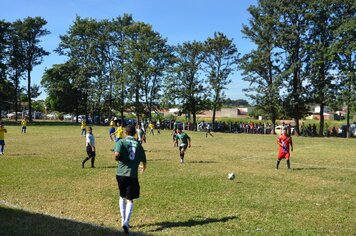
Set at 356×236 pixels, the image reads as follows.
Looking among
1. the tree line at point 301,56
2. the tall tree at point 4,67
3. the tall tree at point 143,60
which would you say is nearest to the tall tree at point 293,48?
the tree line at point 301,56

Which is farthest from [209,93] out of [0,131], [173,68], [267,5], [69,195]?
[69,195]

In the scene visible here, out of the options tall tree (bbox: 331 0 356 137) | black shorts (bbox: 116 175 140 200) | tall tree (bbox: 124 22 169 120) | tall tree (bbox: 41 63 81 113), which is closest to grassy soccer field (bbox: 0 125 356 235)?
black shorts (bbox: 116 175 140 200)

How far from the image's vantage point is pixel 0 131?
→ 20.3m

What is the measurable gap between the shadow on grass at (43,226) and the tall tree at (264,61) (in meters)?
42.6

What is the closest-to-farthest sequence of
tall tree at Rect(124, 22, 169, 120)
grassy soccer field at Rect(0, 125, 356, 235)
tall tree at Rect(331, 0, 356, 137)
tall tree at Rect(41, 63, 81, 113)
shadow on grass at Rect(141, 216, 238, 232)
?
grassy soccer field at Rect(0, 125, 356, 235) → shadow on grass at Rect(141, 216, 238, 232) → tall tree at Rect(331, 0, 356, 137) → tall tree at Rect(124, 22, 169, 120) → tall tree at Rect(41, 63, 81, 113)

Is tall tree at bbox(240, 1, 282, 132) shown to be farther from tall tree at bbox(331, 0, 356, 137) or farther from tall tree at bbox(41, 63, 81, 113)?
tall tree at bbox(41, 63, 81, 113)

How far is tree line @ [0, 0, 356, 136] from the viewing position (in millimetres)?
45125

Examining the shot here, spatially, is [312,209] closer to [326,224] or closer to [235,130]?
[326,224]

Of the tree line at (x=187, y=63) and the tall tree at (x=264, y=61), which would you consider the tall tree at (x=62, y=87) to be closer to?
the tree line at (x=187, y=63)

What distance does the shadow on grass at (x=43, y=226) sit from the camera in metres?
7.27

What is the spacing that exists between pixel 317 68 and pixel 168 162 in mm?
32982

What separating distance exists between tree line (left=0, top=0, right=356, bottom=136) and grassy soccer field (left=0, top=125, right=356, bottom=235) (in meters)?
30.7

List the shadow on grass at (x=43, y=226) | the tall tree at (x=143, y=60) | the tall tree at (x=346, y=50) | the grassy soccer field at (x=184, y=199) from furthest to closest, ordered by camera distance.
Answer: the tall tree at (x=143, y=60) → the tall tree at (x=346, y=50) → the grassy soccer field at (x=184, y=199) → the shadow on grass at (x=43, y=226)

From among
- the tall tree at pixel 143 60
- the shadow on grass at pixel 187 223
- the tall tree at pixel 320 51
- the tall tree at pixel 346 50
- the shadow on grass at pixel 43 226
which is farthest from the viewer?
the tall tree at pixel 143 60
